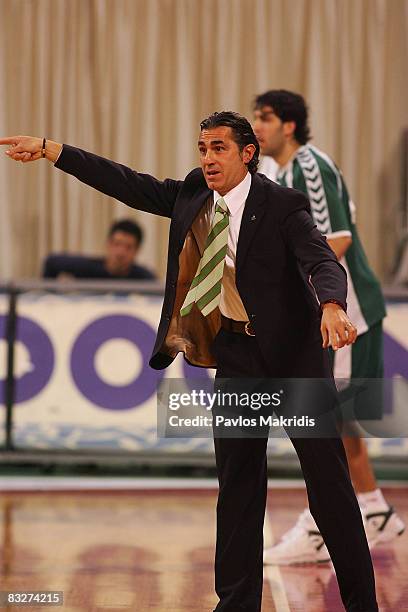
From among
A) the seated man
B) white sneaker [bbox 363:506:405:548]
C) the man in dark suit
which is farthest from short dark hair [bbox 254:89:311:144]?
the seated man

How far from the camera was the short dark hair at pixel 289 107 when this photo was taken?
4.90 meters

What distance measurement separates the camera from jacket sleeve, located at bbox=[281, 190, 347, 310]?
313 centimetres

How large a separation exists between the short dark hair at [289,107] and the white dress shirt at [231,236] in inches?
58.7

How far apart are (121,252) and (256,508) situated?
485 cm

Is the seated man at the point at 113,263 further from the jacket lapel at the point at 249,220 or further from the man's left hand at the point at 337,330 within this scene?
the man's left hand at the point at 337,330

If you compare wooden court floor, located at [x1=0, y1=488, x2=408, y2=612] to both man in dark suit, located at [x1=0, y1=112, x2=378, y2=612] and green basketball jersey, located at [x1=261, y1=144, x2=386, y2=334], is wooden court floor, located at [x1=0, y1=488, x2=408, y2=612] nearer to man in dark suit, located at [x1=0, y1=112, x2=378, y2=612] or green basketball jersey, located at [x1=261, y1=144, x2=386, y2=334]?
man in dark suit, located at [x1=0, y1=112, x2=378, y2=612]

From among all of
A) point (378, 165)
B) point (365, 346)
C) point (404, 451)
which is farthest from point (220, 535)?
point (378, 165)

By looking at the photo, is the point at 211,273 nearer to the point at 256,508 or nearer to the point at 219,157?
the point at 219,157

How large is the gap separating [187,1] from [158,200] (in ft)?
21.1

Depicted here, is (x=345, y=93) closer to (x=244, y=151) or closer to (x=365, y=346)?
(x=365, y=346)

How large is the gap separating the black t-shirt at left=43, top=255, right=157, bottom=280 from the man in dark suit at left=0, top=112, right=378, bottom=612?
4.47m

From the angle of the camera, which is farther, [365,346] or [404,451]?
[404,451]

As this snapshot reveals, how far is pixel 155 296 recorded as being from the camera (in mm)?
7055

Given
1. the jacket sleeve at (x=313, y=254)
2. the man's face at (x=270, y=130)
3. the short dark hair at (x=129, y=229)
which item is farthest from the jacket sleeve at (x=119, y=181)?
the short dark hair at (x=129, y=229)
